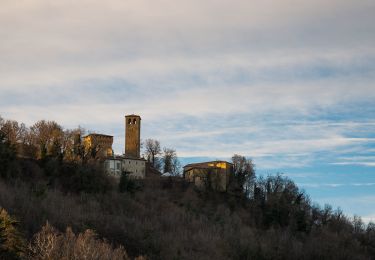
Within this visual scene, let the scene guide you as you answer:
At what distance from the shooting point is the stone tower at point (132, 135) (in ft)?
253

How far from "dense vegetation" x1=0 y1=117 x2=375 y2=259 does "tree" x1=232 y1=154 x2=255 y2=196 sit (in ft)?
0.65

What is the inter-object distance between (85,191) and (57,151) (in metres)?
5.36

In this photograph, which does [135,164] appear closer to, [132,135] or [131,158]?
[131,158]

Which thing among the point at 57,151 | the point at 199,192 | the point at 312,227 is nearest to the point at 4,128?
the point at 57,151

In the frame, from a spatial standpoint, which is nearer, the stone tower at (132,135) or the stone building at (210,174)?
the stone building at (210,174)

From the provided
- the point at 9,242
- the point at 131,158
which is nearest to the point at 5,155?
the point at 131,158

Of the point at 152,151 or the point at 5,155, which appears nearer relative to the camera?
the point at 5,155

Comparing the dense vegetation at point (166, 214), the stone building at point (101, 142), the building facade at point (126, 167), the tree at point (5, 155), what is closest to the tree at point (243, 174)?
the dense vegetation at point (166, 214)

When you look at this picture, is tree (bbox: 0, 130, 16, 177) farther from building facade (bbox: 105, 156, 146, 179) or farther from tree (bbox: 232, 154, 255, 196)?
tree (bbox: 232, 154, 255, 196)

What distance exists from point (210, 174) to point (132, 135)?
12657 millimetres

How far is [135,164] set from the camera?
238 ft

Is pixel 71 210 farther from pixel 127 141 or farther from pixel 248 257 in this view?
pixel 127 141

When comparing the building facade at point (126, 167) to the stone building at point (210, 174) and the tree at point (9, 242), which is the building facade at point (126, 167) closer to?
the stone building at point (210, 174)

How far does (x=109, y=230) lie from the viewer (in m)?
53.2
